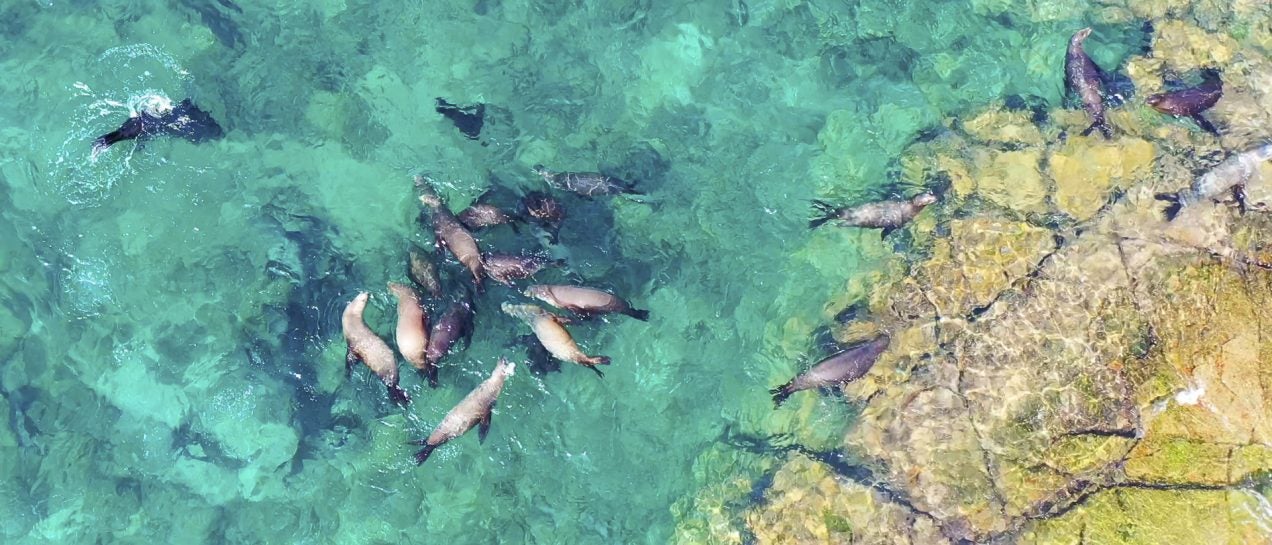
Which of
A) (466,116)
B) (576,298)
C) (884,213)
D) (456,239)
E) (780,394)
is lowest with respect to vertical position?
(780,394)

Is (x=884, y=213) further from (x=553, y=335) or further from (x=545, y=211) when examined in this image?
(x=553, y=335)

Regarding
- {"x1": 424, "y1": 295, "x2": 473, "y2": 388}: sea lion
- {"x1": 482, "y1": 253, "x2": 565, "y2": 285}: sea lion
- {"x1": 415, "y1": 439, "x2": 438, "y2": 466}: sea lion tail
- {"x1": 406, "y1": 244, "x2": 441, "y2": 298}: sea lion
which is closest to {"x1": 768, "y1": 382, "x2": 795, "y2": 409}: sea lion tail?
{"x1": 482, "y1": 253, "x2": 565, "y2": 285}: sea lion

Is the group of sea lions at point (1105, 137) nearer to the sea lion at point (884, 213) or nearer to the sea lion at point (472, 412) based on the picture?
the sea lion at point (884, 213)

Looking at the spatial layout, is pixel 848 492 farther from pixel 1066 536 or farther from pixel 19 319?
pixel 19 319

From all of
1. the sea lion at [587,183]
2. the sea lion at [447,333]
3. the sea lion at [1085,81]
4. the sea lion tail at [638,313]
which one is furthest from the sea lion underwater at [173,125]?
the sea lion at [1085,81]

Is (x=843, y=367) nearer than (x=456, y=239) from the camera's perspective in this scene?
Yes

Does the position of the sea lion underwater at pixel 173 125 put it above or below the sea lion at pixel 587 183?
above

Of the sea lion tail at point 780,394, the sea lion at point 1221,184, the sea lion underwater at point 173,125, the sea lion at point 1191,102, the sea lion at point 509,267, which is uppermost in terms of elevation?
the sea lion at point 1191,102

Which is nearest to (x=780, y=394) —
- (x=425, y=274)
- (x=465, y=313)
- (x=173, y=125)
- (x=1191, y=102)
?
(x=465, y=313)
